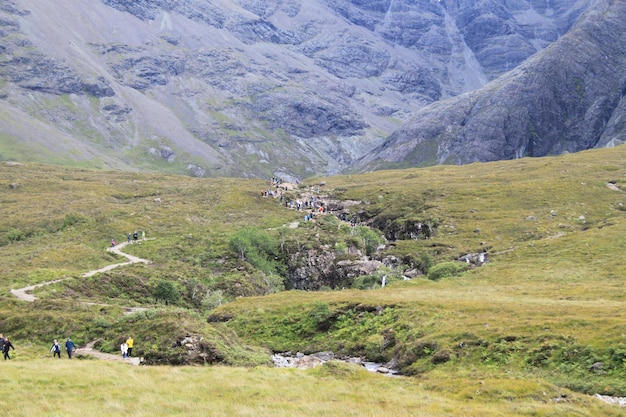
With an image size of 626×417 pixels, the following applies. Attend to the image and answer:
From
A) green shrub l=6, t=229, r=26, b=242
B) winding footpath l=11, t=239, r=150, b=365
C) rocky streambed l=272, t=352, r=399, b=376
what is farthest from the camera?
green shrub l=6, t=229, r=26, b=242

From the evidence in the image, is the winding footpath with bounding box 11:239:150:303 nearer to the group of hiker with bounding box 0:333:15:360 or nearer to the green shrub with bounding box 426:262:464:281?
the group of hiker with bounding box 0:333:15:360

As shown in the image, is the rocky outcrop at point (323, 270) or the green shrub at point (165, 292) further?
the rocky outcrop at point (323, 270)

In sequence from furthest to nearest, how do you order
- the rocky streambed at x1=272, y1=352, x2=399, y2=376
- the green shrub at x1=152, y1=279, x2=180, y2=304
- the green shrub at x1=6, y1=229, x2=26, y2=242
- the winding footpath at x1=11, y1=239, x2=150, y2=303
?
the green shrub at x1=6, y1=229, x2=26, y2=242, the green shrub at x1=152, y1=279, x2=180, y2=304, the winding footpath at x1=11, y1=239, x2=150, y2=303, the rocky streambed at x1=272, y1=352, x2=399, y2=376

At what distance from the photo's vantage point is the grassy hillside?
25.8m

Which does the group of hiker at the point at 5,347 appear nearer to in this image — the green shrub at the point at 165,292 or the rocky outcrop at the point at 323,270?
the green shrub at the point at 165,292

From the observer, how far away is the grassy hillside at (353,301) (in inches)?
1014

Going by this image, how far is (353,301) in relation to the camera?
49594 mm

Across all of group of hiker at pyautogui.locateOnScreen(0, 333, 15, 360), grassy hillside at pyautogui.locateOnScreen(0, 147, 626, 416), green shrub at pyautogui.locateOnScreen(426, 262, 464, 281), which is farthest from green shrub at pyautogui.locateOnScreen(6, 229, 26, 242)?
green shrub at pyautogui.locateOnScreen(426, 262, 464, 281)

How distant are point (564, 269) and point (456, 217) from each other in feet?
146

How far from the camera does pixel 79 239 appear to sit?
80500 millimetres

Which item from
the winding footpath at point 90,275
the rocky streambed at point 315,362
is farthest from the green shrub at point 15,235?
the rocky streambed at point 315,362

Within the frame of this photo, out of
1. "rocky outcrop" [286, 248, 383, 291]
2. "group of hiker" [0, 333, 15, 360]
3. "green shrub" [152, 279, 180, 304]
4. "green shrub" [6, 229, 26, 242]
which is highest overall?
"group of hiker" [0, 333, 15, 360]

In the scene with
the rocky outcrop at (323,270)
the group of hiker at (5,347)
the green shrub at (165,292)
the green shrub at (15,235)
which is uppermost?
the group of hiker at (5,347)

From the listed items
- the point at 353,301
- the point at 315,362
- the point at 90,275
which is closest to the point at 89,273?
the point at 90,275
